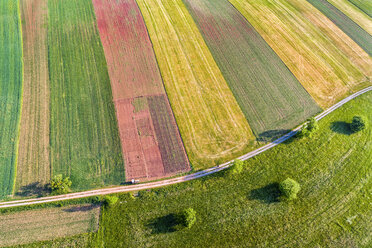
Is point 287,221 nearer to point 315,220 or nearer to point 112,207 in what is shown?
Answer: point 315,220

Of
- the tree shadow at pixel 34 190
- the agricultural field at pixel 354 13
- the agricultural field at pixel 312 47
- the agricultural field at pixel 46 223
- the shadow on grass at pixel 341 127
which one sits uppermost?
the agricultural field at pixel 354 13

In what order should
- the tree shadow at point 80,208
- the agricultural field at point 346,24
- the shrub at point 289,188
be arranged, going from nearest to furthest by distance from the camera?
the tree shadow at point 80,208
the shrub at point 289,188
the agricultural field at point 346,24

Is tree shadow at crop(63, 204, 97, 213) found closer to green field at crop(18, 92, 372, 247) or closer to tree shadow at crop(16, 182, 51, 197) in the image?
green field at crop(18, 92, 372, 247)

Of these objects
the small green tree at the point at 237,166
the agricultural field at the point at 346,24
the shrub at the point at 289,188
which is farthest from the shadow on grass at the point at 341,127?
the agricultural field at the point at 346,24

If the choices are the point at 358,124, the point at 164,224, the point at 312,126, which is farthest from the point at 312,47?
the point at 164,224

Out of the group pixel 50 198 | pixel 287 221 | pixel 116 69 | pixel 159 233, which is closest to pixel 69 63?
pixel 116 69

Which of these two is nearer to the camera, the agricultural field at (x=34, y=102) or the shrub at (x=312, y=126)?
the agricultural field at (x=34, y=102)

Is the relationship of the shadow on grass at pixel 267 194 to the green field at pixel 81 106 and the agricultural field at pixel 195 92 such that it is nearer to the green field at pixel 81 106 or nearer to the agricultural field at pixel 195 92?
the agricultural field at pixel 195 92

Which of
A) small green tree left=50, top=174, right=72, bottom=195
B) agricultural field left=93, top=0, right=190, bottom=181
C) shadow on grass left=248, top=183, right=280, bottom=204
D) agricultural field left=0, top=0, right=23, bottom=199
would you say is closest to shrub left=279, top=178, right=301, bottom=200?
shadow on grass left=248, top=183, right=280, bottom=204
